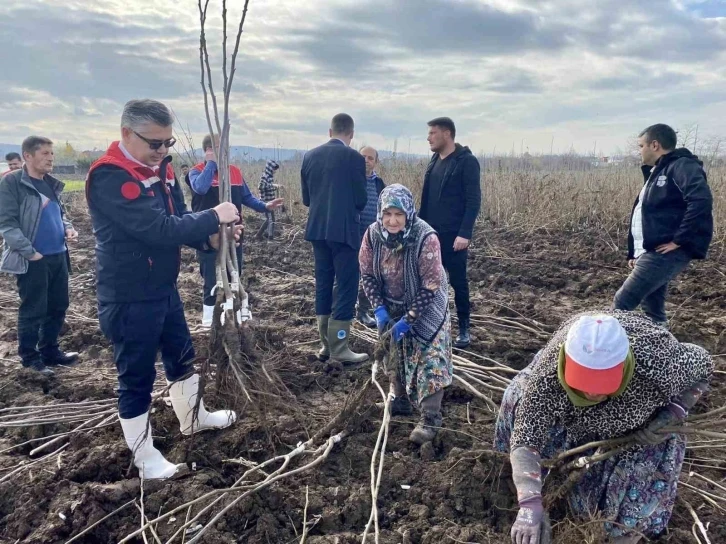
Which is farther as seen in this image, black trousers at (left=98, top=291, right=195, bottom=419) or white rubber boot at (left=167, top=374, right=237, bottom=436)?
white rubber boot at (left=167, top=374, right=237, bottom=436)

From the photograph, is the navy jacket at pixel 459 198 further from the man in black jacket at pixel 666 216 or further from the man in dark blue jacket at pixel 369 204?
the man in black jacket at pixel 666 216

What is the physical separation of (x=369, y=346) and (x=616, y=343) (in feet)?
9.73

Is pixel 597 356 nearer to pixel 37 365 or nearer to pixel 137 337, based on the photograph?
pixel 137 337

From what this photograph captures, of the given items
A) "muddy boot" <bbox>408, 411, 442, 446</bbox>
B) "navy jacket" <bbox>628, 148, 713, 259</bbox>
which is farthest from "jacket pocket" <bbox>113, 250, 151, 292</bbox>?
"navy jacket" <bbox>628, 148, 713, 259</bbox>

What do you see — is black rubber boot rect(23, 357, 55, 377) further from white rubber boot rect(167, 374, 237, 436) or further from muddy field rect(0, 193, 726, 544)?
white rubber boot rect(167, 374, 237, 436)

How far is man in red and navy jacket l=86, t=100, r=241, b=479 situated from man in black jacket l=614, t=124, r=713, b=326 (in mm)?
2789

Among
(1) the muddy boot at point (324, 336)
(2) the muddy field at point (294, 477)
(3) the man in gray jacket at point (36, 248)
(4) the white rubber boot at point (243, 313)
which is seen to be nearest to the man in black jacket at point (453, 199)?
(2) the muddy field at point (294, 477)

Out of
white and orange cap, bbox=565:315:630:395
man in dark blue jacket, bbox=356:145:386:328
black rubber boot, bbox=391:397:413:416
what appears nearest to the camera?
white and orange cap, bbox=565:315:630:395

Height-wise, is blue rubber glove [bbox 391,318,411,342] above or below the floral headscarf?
below

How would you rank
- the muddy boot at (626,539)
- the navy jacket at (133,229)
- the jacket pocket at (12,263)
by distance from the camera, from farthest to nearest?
the jacket pocket at (12,263) < the navy jacket at (133,229) < the muddy boot at (626,539)

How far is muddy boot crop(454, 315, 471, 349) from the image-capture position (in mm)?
4398

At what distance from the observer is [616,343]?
1.76 m

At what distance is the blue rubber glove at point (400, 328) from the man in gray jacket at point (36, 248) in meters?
2.69

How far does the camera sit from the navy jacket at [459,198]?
4133 millimetres
